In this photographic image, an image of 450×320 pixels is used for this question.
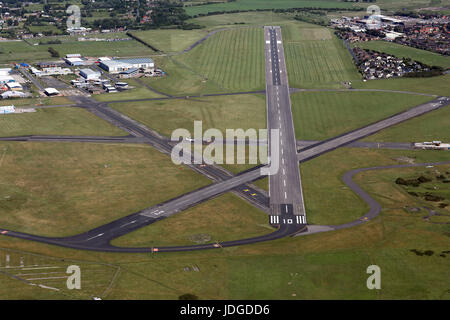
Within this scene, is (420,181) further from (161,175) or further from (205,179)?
(161,175)

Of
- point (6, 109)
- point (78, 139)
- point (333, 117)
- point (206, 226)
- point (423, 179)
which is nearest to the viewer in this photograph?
point (206, 226)

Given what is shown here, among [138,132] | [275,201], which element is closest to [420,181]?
[275,201]

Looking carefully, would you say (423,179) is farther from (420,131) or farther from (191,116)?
(191,116)

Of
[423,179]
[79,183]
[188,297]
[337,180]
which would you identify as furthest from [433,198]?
[79,183]

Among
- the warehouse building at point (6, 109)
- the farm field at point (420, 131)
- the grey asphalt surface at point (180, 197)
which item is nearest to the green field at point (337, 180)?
the grey asphalt surface at point (180, 197)

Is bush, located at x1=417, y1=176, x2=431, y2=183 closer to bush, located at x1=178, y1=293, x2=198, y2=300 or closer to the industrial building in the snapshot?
bush, located at x1=178, y1=293, x2=198, y2=300

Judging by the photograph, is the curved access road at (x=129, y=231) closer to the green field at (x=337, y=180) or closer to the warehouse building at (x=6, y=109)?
the green field at (x=337, y=180)

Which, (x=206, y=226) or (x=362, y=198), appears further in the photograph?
(x=362, y=198)
